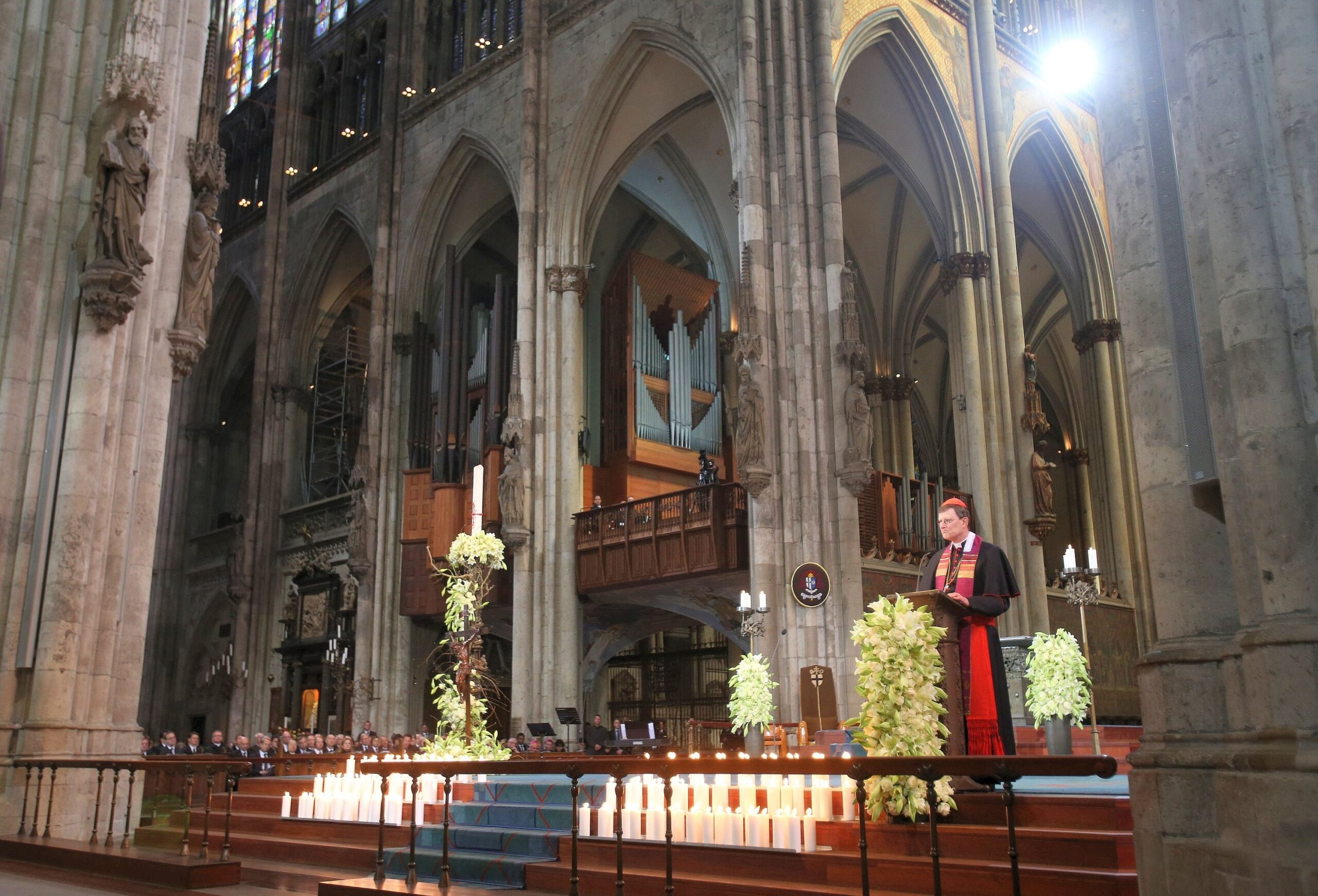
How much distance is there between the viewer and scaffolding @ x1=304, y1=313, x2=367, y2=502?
26.0m

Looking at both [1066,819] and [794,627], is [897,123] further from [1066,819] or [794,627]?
[1066,819]

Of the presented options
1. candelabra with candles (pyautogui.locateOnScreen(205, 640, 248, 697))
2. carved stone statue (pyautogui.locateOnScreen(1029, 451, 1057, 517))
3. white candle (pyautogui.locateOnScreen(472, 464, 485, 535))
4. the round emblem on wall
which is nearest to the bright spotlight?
carved stone statue (pyautogui.locateOnScreen(1029, 451, 1057, 517))

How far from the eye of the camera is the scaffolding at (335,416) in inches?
1023

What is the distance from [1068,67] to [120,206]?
1854cm

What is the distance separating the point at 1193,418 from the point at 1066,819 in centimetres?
212

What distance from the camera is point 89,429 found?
8.82 metres

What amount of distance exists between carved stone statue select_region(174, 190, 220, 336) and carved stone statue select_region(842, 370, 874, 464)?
8.00m

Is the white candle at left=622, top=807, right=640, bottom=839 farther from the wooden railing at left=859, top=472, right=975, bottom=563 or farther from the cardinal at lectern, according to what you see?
the wooden railing at left=859, top=472, right=975, bottom=563

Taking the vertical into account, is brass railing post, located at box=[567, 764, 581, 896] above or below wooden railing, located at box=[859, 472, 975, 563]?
below

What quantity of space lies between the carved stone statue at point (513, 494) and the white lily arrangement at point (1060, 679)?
10.5 m

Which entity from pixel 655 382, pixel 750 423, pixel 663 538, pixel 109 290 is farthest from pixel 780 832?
pixel 655 382

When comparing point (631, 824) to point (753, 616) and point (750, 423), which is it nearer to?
point (753, 616)

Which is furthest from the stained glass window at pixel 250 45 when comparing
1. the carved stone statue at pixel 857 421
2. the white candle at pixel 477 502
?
the white candle at pixel 477 502

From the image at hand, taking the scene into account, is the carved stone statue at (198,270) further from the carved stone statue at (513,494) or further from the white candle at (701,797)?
the carved stone statue at (513,494)
